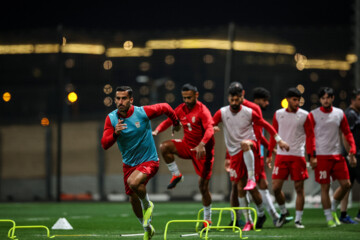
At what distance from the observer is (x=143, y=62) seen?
2269cm

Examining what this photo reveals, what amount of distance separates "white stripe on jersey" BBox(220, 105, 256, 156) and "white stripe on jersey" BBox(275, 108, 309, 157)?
814 mm

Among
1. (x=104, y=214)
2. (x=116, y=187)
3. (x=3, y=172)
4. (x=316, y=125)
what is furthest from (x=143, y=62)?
(x=316, y=125)

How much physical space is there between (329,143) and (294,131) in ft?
2.32

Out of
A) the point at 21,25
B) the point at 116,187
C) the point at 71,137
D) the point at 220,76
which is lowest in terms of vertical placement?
the point at 116,187

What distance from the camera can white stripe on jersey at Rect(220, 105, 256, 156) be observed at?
11.4 m

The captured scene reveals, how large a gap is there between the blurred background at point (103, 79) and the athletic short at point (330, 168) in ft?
28.1

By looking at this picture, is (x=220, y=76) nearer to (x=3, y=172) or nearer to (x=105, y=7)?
(x=3, y=172)

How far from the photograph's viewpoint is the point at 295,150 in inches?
471

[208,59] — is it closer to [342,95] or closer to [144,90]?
[144,90]

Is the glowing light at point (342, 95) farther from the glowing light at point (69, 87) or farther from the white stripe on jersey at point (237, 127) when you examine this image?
the white stripe on jersey at point (237, 127)

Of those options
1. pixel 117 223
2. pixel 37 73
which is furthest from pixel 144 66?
pixel 117 223

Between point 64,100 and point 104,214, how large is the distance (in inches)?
252

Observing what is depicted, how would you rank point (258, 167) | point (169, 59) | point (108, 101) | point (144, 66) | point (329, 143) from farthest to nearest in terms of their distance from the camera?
1. point (144, 66)
2. point (169, 59)
3. point (108, 101)
4. point (329, 143)
5. point (258, 167)

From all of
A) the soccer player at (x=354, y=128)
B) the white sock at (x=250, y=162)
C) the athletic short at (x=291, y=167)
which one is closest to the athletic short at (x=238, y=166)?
the white sock at (x=250, y=162)
